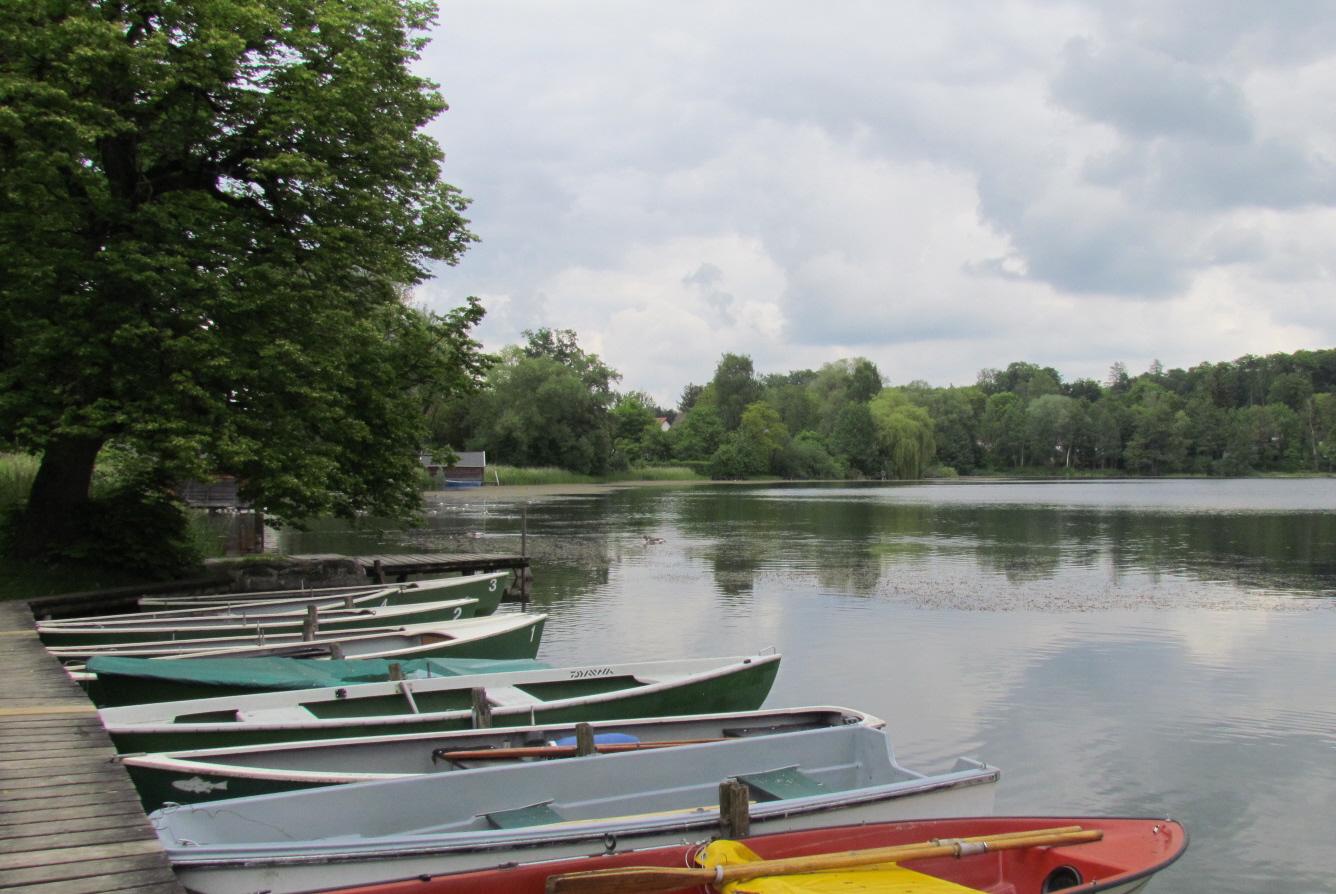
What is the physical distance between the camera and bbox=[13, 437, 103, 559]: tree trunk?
54.5ft

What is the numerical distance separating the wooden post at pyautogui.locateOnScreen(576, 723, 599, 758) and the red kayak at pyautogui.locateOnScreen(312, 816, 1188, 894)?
1405 millimetres

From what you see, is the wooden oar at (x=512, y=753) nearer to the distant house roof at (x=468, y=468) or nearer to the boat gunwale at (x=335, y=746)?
the boat gunwale at (x=335, y=746)

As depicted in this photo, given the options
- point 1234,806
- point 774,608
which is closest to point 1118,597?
point 774,608

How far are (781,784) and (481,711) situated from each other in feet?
7.96

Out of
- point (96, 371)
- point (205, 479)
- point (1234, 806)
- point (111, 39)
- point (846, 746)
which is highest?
point (111, 39)

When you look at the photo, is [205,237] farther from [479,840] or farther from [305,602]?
[479,840]

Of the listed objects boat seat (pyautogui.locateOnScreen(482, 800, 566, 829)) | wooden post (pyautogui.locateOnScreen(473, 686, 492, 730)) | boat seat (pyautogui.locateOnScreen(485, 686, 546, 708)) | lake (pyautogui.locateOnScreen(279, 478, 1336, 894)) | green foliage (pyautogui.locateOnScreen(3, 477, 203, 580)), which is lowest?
lake (pyautogui.locateOnScreen(279, 478, 1336, 894))

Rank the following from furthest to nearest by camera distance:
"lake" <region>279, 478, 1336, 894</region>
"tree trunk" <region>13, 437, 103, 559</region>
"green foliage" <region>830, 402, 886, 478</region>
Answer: "green foliage" <region>830, 402, 886, 478</region>, "tree trunk" <region>13, 437, 103, 559</region>, "lake" <region>279, 478, 1336, 894</region>

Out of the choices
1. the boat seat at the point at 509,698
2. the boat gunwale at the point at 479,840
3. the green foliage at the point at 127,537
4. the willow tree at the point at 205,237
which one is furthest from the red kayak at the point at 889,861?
the green foliage at the point at 127,537

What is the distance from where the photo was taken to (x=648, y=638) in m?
17.4

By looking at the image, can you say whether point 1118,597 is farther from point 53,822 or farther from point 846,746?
point 53,822

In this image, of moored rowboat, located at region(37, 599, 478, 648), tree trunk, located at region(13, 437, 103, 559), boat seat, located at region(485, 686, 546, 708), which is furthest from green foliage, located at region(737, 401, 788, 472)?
boat seat, located at region(485, 686, 546, 708)

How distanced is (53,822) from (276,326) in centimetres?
1197

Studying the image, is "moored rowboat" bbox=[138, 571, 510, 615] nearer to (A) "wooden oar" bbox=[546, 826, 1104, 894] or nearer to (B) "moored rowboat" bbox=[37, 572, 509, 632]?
(B) "moored rowboat" bbox=[37, 572, 509, 632]
